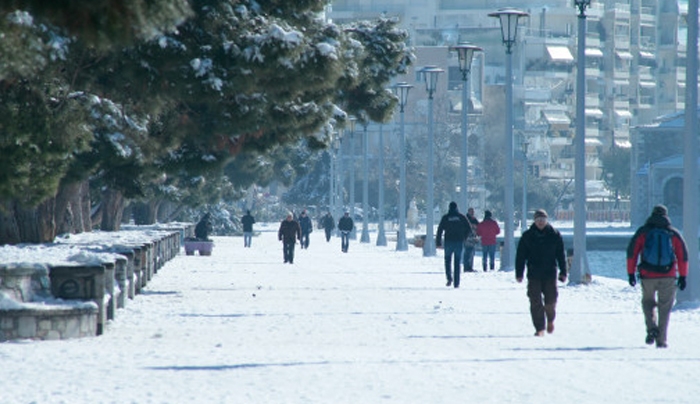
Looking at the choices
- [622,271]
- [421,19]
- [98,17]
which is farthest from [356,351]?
[421,19]

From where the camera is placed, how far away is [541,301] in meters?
18.0

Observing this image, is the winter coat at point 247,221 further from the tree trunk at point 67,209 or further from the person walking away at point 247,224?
the tree trunk at point 67,209

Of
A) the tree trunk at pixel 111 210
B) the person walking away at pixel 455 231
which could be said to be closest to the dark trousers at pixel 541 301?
the person walking away at pixel 455 231

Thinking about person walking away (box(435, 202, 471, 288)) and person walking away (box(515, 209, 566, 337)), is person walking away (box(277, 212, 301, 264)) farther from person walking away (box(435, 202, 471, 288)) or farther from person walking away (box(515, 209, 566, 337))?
person walking away (box(515, 209, 566, 337))

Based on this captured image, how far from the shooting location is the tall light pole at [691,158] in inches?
882

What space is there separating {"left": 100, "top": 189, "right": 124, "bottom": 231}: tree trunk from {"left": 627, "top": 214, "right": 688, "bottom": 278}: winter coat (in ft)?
85.7

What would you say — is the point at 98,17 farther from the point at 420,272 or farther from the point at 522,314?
the point at 420,272

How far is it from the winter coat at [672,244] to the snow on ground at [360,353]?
0.81 meters

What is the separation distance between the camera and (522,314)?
71.1 feet

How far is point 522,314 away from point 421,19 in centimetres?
15229

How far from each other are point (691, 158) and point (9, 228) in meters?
10.8

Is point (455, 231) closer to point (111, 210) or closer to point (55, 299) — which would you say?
point (55, 299)

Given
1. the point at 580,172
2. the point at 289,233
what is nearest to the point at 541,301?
the point at 580,172

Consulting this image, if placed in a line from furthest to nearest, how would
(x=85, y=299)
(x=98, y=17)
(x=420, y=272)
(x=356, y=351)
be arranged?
(x=420, y=272), (x=85, y=299), (x=356, y=351), (x=98, y=17)
